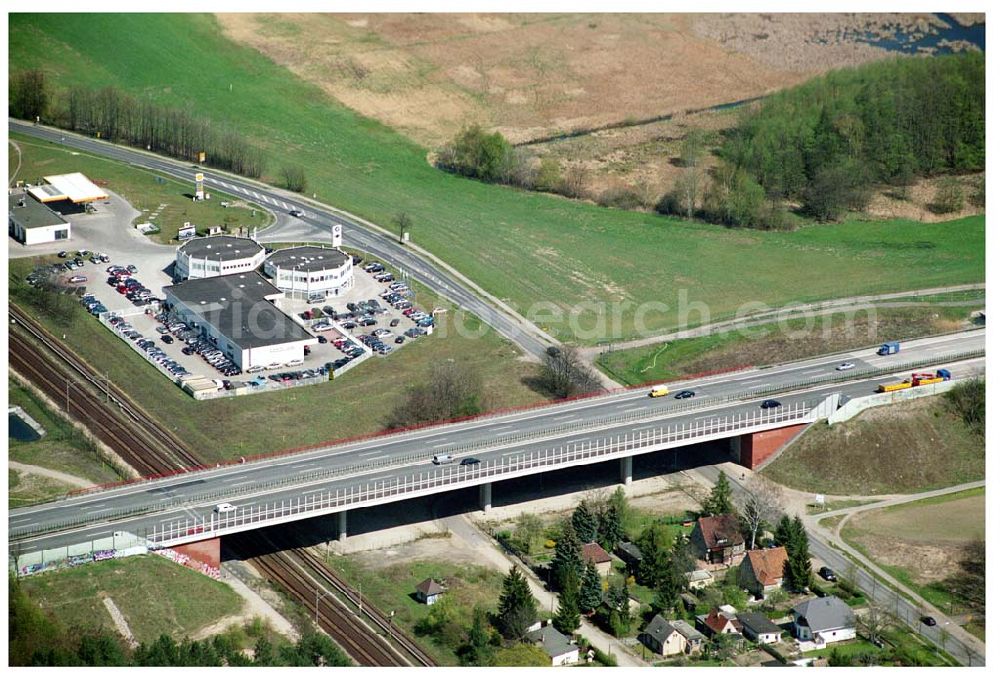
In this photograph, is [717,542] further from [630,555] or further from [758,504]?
[630,555]

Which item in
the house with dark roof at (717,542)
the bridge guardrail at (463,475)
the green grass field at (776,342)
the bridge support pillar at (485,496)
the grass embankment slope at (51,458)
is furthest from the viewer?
the green grass field at (776,342)

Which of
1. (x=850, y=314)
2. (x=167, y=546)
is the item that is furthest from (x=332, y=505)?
(x=850, y=314)

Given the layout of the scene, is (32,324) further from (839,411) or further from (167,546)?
(839,411)

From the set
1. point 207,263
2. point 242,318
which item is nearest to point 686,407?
point 242,318

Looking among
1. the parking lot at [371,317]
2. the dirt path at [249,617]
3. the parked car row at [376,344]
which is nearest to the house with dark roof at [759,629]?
the dirt path at [249,617]

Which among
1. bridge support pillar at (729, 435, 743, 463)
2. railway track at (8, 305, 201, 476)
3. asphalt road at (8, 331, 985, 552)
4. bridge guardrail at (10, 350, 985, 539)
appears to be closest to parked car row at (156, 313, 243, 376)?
railway track at (8, 305, 201, 476)

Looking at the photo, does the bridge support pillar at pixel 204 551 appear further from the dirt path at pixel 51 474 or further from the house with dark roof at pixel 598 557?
the house with dark roof at pixel 598 557
